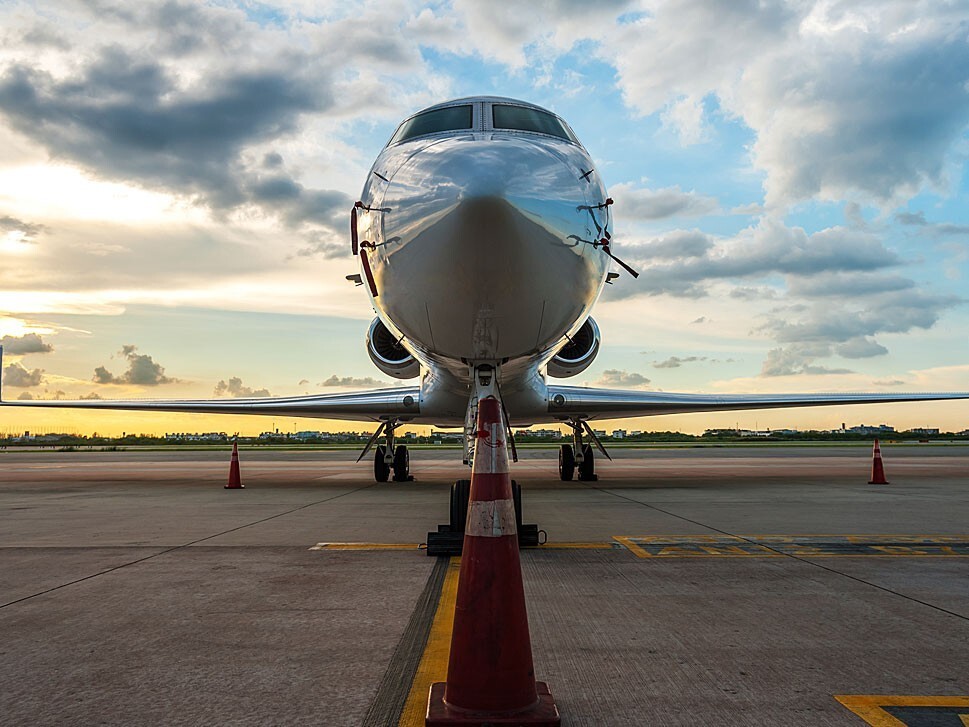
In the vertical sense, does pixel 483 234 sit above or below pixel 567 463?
above

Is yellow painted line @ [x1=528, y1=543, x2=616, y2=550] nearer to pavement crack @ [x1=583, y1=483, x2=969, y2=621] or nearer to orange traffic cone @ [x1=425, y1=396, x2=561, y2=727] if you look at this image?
pavement crack @ [x1=583, y1=483, x2=969, y2=621]

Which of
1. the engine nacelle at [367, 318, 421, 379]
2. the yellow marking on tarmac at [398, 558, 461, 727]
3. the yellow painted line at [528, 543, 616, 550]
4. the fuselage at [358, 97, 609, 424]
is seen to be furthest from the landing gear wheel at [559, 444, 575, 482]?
the yellow marking on tarmac at [398, 558, 461, 727]

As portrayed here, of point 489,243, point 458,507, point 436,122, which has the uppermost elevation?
point 436,122

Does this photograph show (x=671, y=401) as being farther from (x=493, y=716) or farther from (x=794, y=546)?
(x=493, y=716)

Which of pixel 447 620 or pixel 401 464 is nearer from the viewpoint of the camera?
pixel 447 620

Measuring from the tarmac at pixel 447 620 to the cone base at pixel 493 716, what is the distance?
0.09m

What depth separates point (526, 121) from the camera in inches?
234

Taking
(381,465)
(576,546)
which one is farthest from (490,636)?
(381,465)

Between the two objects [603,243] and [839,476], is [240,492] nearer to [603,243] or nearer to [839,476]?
[603,243]

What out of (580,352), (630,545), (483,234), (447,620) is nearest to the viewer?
(447,620)

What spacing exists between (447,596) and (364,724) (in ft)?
6.42

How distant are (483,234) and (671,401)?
10.5 metres

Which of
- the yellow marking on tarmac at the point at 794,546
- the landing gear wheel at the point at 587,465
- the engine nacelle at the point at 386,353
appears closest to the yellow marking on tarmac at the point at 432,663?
the yellow marking on tarmac at the point at 794,546

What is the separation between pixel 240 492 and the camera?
40.2ft
